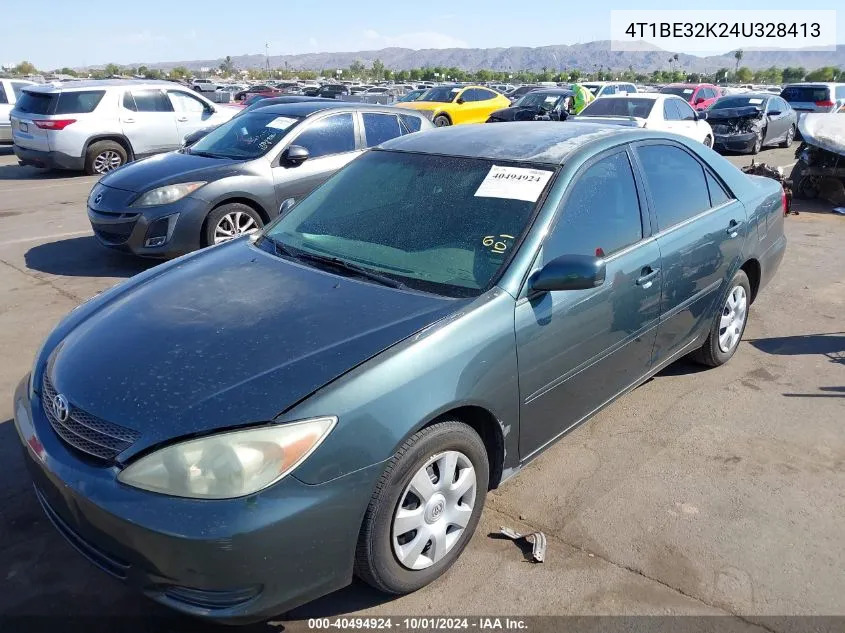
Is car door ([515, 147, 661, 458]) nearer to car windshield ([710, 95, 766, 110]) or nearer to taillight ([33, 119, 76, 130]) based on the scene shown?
taillight ([33, 119, 76, 130])

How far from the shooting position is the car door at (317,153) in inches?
283

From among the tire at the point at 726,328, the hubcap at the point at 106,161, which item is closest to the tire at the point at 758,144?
the tire at the point at 726,328

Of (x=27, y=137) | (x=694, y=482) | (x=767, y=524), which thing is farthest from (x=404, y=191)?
(x=27, y=137)

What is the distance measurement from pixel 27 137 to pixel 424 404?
12527 millimetres

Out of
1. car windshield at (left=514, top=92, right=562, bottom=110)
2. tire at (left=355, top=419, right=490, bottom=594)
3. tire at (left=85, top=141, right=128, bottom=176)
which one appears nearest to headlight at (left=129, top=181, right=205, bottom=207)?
tire at (left=355, top=419, right=490, bottom=594)

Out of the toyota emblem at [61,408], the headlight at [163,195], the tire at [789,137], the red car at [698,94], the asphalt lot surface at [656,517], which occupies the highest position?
the red car at [698,94]

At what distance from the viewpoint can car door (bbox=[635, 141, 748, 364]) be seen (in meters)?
3.86

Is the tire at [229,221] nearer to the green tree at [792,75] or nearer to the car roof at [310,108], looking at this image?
the car roof at [310,108]

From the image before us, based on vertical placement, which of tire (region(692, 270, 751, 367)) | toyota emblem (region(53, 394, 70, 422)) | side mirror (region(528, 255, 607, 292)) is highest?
side mirror (region(528, 255, 607, 292))

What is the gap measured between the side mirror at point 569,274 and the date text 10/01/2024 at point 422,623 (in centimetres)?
132

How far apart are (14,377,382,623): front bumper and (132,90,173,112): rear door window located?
11.9 m

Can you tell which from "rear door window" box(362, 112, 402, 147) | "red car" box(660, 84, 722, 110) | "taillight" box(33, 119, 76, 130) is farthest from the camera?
"red car" box(660, 84, 722, 110)

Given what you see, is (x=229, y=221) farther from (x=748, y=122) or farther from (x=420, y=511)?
(x=748, y=122)

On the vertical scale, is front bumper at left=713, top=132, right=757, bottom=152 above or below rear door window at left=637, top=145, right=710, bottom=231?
below
